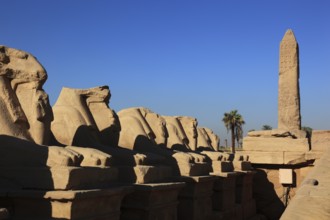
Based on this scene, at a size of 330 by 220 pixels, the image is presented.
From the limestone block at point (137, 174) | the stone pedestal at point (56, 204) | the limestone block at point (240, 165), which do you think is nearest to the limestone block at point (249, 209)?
the limestone block at point (240, 165)

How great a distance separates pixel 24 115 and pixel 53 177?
1.00 metres

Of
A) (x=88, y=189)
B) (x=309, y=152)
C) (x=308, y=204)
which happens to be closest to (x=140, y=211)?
(x=88, y=189)

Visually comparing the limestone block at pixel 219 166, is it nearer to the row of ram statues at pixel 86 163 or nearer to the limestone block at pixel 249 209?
the row of ram statues at pixel 86 163

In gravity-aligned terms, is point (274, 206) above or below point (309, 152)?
below

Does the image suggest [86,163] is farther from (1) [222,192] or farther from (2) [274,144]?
(2) [274,144]

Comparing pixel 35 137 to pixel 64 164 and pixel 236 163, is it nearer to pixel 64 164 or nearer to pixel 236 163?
pixel 64 164

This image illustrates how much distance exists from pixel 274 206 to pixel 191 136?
8.53 feet

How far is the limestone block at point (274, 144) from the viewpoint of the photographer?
32.6 ft

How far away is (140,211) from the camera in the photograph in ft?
17.3

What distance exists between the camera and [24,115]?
15.1 feet

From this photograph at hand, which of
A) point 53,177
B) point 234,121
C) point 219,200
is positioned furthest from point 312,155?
point 234,121

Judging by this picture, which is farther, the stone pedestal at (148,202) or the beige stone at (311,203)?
the stone pedestal at (148,202)

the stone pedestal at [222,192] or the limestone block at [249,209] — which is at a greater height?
the stone pedestal at [222,192]

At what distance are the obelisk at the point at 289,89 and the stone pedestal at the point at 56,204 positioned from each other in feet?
40.9
